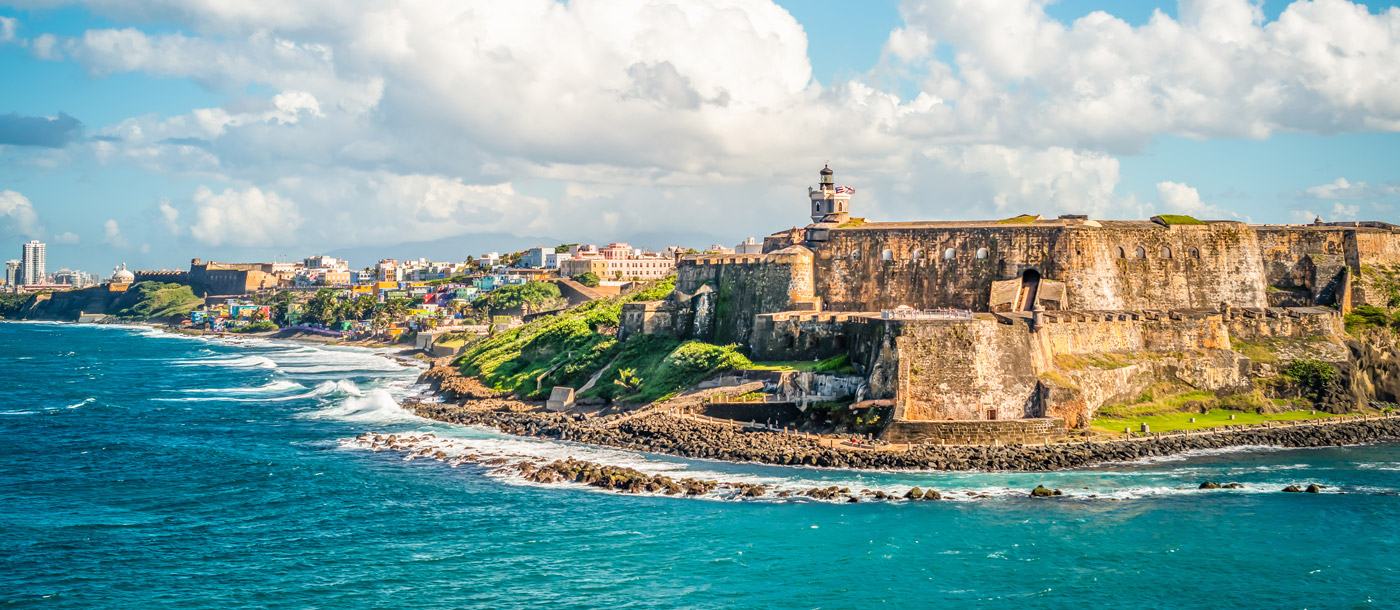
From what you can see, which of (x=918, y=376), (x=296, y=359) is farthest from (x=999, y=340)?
(x=296, y=359)

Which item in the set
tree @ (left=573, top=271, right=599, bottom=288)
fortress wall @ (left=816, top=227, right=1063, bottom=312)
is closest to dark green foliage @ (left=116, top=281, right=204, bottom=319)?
tree @ (left=573, top=271, right=599, bottom=288)

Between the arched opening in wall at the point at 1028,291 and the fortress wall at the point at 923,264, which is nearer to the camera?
the arched opening in wall at the point at 1028,291

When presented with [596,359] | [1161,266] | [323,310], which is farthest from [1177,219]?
[323,310]

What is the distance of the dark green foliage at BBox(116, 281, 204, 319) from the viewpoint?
18334 centimetres

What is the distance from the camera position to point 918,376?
45125mm

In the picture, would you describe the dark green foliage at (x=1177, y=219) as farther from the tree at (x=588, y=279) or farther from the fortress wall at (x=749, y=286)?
the tree at (x=588, y=279)

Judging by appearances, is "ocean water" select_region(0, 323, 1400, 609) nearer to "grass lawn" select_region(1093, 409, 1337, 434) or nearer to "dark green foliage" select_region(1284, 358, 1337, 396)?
"grass lawn" select_region(1093, 409, 1337, 434)

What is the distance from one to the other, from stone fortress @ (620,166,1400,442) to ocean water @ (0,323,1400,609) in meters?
5.63

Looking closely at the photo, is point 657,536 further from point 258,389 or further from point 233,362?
point 233,362

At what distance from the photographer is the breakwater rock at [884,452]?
41750mm

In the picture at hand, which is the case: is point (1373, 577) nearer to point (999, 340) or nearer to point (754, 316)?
point (999, 340)

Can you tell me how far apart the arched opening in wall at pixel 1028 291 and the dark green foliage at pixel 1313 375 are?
1208 cm

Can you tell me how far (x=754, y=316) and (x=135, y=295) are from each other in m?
173

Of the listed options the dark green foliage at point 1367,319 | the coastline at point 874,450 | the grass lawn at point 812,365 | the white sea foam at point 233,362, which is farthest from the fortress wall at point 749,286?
Result: the white sea foam at point 233,362
